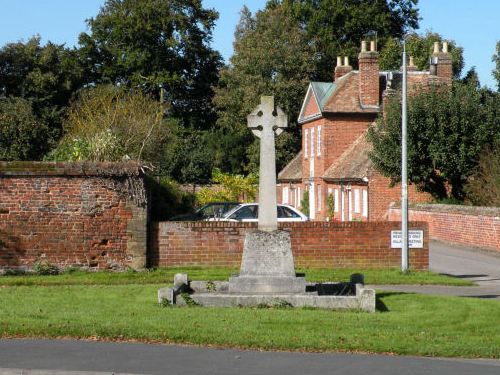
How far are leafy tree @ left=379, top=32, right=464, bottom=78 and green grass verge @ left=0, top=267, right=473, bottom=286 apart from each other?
161 ft

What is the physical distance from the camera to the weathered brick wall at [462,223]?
3647cm

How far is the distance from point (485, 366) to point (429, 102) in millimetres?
32499

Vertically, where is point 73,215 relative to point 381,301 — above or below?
above

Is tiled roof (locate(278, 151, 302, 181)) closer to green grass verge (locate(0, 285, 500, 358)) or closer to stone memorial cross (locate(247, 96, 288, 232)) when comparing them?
stone memorial cross (locate(247, 96, 288, 232))

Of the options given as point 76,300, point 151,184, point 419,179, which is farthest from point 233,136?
point 76,300

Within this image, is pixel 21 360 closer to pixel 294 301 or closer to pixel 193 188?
pixel 294 301

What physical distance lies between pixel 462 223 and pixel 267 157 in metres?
23.5

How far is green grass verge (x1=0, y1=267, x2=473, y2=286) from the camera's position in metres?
23.0

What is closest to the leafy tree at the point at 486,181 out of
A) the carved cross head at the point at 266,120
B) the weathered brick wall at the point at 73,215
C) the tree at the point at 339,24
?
the weathered brick wall at the point at 73,215

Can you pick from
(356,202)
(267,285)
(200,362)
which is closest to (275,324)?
(200,362)

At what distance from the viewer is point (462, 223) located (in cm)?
3962

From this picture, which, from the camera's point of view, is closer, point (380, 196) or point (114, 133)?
point (114, 133)

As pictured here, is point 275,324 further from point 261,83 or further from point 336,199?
point 261,83

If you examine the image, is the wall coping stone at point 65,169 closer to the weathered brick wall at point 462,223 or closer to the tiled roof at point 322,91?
the weathered brick wall at point 462,223
